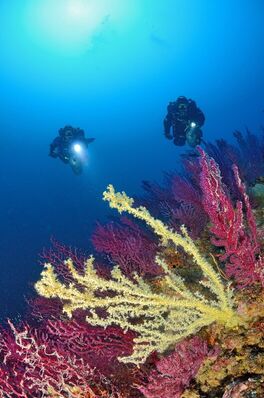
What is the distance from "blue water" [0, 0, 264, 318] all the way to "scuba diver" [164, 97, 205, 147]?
29447 mm

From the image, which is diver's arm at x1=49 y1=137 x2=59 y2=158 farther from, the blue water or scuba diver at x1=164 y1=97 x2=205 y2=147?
the blue water

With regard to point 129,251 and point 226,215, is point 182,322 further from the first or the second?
point 129,251

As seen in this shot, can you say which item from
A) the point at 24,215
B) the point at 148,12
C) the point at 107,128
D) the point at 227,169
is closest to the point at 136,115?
the point at 107,128

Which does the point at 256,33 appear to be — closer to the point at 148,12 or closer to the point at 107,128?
the point at 148,12

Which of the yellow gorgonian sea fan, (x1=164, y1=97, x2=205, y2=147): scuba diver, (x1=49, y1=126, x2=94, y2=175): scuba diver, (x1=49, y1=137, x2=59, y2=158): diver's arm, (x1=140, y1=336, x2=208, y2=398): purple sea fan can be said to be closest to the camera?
the yellow gorgonian sea fan

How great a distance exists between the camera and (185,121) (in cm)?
1077

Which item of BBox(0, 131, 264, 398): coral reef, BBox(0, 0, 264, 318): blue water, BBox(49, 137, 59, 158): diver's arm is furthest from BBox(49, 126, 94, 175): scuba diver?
BBox(0, 0, 264, 318): blue water

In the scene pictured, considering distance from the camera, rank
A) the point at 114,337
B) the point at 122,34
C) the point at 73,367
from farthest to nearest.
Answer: the point at 122,34 < the point at 114,337 < the point at 73,367

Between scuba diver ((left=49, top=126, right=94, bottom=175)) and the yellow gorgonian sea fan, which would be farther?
scuba diver ((left=49, top=126, right=94, bottom=175))

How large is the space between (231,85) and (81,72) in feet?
176

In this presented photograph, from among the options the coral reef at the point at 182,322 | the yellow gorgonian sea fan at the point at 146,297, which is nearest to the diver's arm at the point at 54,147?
the coral reef at the point at 182,322

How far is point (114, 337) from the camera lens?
4133 millimetres

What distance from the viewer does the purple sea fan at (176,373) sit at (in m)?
2.92

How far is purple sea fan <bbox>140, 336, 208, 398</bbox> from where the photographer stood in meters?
2.92
